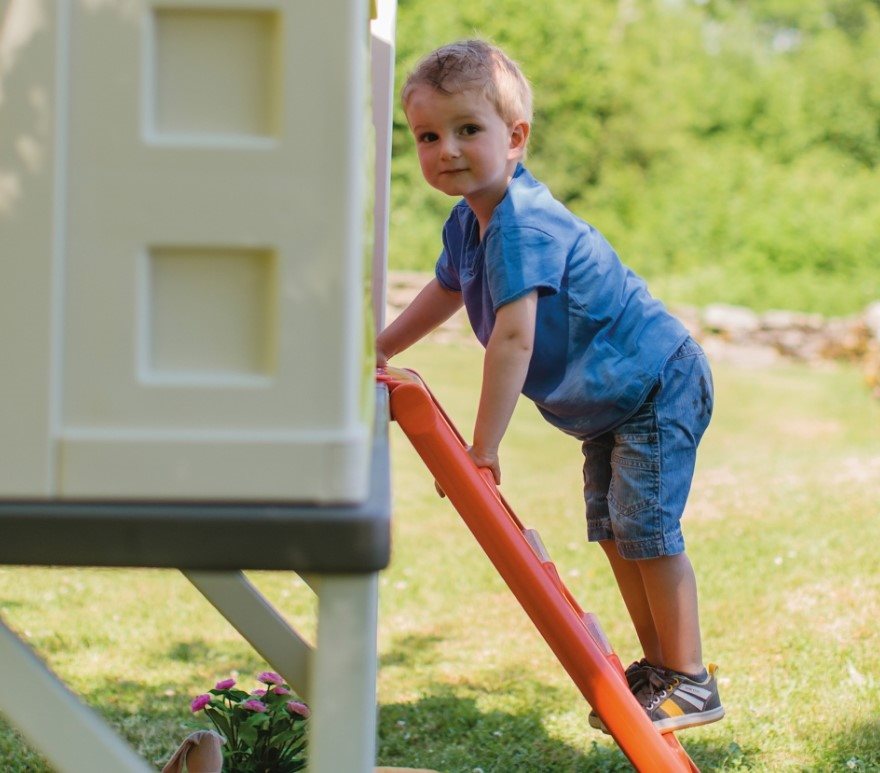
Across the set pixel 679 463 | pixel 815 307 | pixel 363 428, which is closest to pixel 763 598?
pixel 679 463

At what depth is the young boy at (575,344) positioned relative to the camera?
271cm

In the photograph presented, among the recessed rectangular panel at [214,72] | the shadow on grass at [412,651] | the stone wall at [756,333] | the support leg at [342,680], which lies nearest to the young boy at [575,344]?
the support leg at [342,680]

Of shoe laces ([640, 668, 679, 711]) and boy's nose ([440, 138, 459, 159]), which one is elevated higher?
boy's nose ([440, 138, 459, 159])

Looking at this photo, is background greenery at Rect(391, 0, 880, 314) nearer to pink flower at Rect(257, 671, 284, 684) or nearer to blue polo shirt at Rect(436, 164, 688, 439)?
pink flower at Rect(257, 671, 284, 684)

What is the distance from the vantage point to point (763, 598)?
543 cm

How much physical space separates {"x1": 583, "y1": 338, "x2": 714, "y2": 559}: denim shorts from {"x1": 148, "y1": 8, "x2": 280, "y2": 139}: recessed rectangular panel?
163 centimetres

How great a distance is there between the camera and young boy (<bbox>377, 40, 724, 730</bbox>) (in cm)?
271

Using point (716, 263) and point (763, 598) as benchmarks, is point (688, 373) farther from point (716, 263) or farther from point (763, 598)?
point (716, 263)

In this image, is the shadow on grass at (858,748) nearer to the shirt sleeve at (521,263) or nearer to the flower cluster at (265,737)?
the flower cluster at (265,737)

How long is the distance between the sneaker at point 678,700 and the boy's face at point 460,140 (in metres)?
1.25

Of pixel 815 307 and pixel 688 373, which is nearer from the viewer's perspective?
pixel 688 373

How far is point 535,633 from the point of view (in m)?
5.23

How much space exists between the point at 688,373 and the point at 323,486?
5.29ft

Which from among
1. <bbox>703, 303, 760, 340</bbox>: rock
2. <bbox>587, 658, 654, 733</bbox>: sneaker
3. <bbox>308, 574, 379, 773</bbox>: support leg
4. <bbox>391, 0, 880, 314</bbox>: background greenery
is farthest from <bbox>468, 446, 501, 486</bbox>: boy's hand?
<bbox>391, 0, 880, 314</bbox>: background greenery
